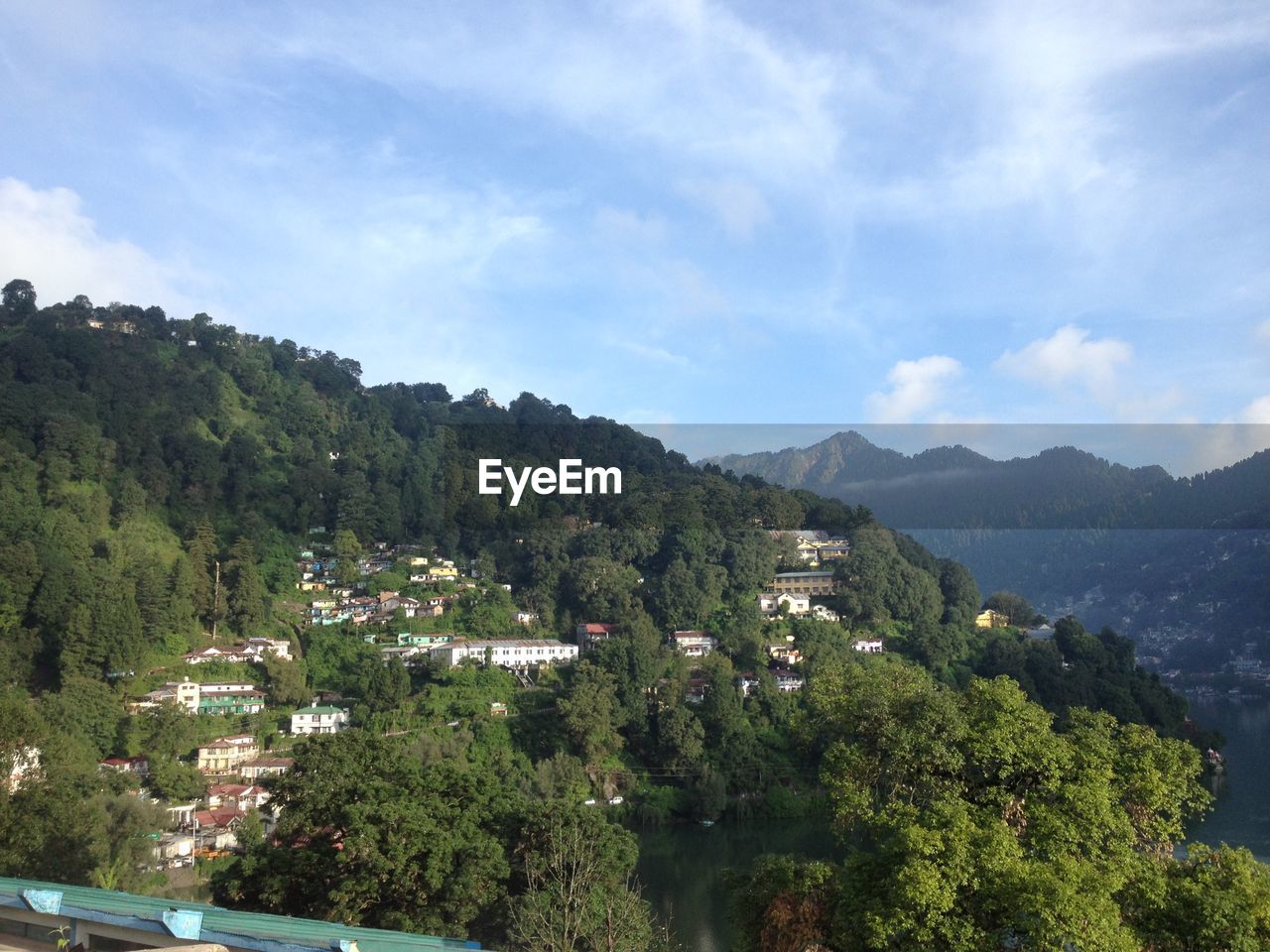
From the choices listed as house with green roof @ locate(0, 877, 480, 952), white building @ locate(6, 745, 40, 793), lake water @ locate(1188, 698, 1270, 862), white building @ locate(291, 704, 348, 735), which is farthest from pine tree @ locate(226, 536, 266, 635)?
house with green roof @ locate(0, 877, 480, 952)

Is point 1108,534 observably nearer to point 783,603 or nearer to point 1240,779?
point 783,603

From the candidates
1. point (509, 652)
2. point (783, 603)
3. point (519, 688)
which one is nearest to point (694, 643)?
point (783, 603)

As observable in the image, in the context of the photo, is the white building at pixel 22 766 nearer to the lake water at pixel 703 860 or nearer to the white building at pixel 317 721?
the lake water at pixel 703 860

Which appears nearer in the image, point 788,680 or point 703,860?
point 703,860

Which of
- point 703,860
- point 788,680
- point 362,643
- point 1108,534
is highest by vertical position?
point 1108,534

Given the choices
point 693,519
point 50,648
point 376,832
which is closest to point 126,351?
point 50,648

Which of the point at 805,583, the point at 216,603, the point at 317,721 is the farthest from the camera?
the point at 805,583

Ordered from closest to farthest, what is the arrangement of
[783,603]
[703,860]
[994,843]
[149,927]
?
[149,927] < [994,843] < [703,860] < [783,603]
